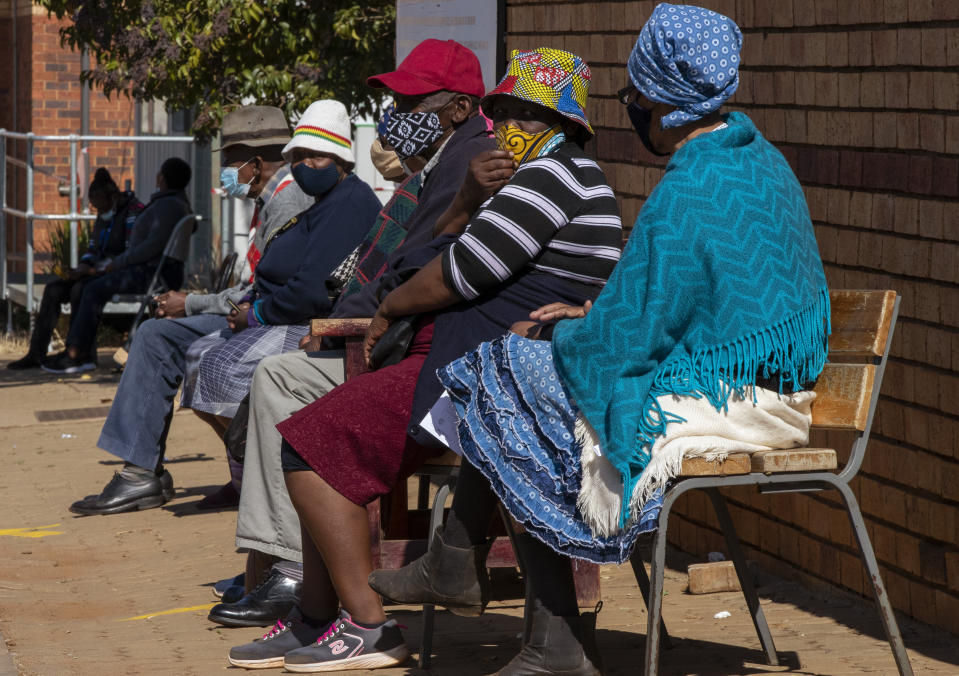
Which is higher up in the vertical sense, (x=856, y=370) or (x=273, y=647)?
(x=856, y=370)

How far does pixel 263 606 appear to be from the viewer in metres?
4.89

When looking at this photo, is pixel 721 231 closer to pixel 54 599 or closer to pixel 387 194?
pixel 54 599

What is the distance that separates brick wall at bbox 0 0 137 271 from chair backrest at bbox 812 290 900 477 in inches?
625

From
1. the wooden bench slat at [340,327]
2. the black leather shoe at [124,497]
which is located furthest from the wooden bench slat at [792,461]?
the black leather shoe at [124,497]

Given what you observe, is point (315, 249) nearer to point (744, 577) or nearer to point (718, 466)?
point (744, 577)

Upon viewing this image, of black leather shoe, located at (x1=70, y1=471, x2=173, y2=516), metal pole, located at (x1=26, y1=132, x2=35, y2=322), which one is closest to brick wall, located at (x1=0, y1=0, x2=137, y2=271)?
metal pole, located at (x1=26, y1=132, x2=35, y2=322)

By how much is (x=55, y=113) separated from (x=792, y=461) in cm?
1742

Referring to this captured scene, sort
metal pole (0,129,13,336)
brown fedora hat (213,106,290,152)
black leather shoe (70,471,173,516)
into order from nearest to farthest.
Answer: brown fedora hat (213,106,290,152) → black leather shoe (70,471,173,516) → metal pole (0,129,13,336)

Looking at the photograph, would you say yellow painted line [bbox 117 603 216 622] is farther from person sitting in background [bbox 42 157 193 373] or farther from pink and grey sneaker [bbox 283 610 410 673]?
person sitting in background [bbox 42 157 193 373]

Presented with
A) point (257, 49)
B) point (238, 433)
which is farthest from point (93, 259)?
point (238, 433)

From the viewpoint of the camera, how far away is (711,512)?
18.3 ft

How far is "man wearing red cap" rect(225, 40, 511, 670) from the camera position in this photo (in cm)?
435

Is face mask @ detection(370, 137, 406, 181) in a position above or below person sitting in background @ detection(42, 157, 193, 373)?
above

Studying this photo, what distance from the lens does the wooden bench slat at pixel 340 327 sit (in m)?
4.52
